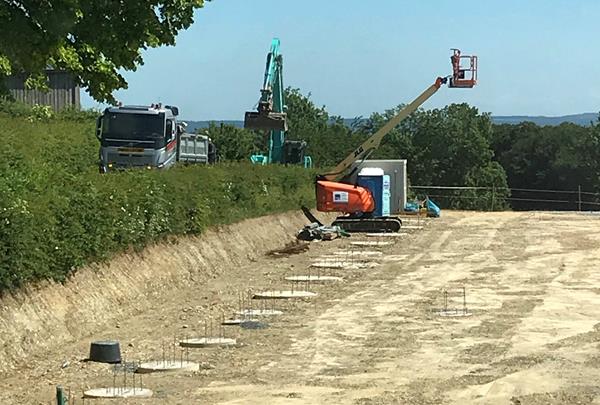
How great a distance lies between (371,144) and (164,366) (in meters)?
28.4

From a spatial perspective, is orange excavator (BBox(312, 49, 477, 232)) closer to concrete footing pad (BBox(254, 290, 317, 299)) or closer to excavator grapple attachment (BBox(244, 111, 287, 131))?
excavator grapple attachment (BBox(244, 111, 287, 131))

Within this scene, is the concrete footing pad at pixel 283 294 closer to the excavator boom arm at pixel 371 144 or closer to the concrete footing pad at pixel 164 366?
the concrete footing pad at pixel 164 366

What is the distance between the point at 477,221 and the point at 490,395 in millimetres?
33468

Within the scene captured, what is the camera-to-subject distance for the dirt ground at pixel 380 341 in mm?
13055

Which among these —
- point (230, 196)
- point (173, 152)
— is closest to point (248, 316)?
point (230, 196)

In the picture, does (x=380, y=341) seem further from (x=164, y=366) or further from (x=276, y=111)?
(x=276, y=111)

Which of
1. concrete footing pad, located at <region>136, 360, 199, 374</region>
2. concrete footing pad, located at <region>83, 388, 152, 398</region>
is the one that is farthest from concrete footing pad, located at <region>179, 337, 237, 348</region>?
concrete footing pad, located at <region>83, 388, 152, 398</region>

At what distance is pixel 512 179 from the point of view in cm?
9281

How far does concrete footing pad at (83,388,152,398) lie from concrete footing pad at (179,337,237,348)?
305 centimetres

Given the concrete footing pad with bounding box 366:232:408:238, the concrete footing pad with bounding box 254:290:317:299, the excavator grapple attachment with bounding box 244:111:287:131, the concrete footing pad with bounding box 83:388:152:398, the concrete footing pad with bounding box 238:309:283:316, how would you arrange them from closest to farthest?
the concrete footing pad with bounding box 83:388:152:398
the concrete footing pad with bounding box 238:309:283:316
the concrete footing pad with bounding box 254:290:317:299
the concrete footing pad with bounding box 366:232:408:238
the excavator grapple attachment with bounding box 244:111:287:131

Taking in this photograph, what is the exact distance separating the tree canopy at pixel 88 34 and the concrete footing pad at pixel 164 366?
421cm

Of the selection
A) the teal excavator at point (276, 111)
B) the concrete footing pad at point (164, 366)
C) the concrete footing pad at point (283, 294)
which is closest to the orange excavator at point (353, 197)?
the teal excavator at point (276, 111)

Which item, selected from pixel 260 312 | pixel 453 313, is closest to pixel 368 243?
pixel 453 313

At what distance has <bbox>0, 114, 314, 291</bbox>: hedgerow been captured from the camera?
15.8 metres
